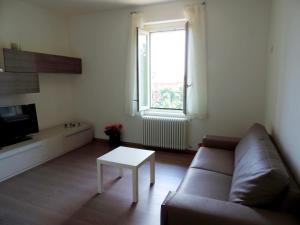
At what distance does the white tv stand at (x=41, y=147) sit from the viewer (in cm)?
302

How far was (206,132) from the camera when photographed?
3.86 m

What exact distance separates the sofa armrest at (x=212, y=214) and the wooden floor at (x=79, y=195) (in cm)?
82

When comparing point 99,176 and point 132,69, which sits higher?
point 132,69

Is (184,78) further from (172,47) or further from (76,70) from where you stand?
(76,70)

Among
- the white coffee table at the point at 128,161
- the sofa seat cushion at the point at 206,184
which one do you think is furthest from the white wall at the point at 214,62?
the sofa seat cushion at the point at 206,184

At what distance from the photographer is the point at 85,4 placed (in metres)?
3.90

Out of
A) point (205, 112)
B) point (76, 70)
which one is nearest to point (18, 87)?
point (76, 70)

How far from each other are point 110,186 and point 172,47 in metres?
2.69

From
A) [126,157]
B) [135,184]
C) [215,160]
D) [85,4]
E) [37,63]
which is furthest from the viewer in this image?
[85,4]

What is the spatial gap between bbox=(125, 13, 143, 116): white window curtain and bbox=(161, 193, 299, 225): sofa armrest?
284cm

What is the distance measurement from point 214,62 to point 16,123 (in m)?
3.29

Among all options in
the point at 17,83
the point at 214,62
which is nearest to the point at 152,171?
the point at 214,62

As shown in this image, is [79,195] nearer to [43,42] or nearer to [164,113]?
[164,113]

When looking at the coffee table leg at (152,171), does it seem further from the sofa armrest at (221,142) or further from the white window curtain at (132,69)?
the white window curtain at (132,69)
